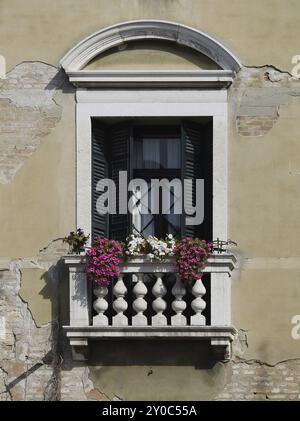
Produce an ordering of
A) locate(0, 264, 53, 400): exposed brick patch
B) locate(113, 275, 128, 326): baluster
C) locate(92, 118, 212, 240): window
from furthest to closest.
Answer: locate(92, 118, 212, 240): window → locate(0, 264, 53, 400): exposed brick patch → locate(113, 275, 128, 326): baluster

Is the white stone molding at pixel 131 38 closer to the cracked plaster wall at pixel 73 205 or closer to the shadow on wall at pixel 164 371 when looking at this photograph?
the cracked plaster wall at pixel 73 205

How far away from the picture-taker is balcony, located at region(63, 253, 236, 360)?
2289cm

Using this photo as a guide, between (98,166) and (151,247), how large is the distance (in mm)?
1187

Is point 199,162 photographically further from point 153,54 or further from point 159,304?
point 159,304

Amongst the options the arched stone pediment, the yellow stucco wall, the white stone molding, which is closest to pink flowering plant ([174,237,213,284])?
the arched stone pediment

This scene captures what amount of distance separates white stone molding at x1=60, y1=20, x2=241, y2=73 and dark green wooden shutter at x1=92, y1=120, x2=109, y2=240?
0.69 m

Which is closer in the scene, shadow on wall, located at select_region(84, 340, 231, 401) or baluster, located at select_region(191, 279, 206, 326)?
baluster, located at select_region(191, 279, 206, 326)

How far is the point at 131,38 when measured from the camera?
23.6 m

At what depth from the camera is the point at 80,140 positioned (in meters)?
23.6

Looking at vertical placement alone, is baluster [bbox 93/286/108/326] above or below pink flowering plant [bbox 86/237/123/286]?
below

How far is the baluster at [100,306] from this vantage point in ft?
75.4

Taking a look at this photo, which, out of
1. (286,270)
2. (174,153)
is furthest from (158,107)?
(286,270)

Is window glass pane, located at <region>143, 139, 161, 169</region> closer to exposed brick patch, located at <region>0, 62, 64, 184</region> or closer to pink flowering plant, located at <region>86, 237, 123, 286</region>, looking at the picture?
exposed brick patch, located at <region>0, 62, 64, 184</region>

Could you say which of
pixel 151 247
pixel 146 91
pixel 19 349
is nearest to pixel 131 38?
pixel 146 91
